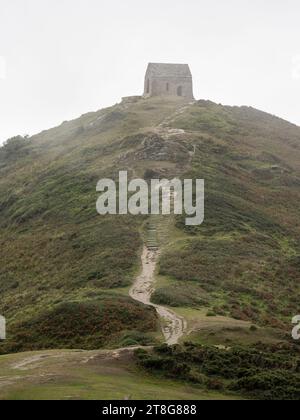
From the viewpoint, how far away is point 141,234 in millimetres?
49281

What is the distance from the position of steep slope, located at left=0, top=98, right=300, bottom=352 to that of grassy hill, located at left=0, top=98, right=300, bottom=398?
0.43 ft

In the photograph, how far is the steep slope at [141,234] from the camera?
32.3 metres

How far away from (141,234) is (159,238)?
174 centimetres

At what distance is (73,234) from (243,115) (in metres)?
60.4

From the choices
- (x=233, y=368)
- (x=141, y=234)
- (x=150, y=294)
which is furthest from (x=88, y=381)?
(x=141, y=234)

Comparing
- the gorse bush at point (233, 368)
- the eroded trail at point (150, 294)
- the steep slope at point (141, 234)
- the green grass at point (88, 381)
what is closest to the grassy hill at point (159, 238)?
the steep slope at point (141, 234)

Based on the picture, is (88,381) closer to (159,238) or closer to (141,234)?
(159,238)

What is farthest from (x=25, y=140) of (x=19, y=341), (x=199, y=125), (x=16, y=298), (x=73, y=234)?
(x=19, y=341)

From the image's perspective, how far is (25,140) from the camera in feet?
→ 357

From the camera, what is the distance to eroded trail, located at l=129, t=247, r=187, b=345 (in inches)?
1141

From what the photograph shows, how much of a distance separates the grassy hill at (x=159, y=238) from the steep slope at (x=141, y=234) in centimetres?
13

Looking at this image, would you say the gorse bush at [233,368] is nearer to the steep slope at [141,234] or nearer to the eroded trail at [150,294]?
the steep slope at [141,234]

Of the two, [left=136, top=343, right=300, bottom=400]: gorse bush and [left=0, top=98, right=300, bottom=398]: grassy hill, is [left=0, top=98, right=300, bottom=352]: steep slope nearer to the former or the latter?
[left=0, top=98, right=300, bottom=398]: grassy hill

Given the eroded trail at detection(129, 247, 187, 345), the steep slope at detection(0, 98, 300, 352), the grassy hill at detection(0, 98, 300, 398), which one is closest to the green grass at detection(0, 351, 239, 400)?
the steep slope at detection(0, 98, 300, 352)
